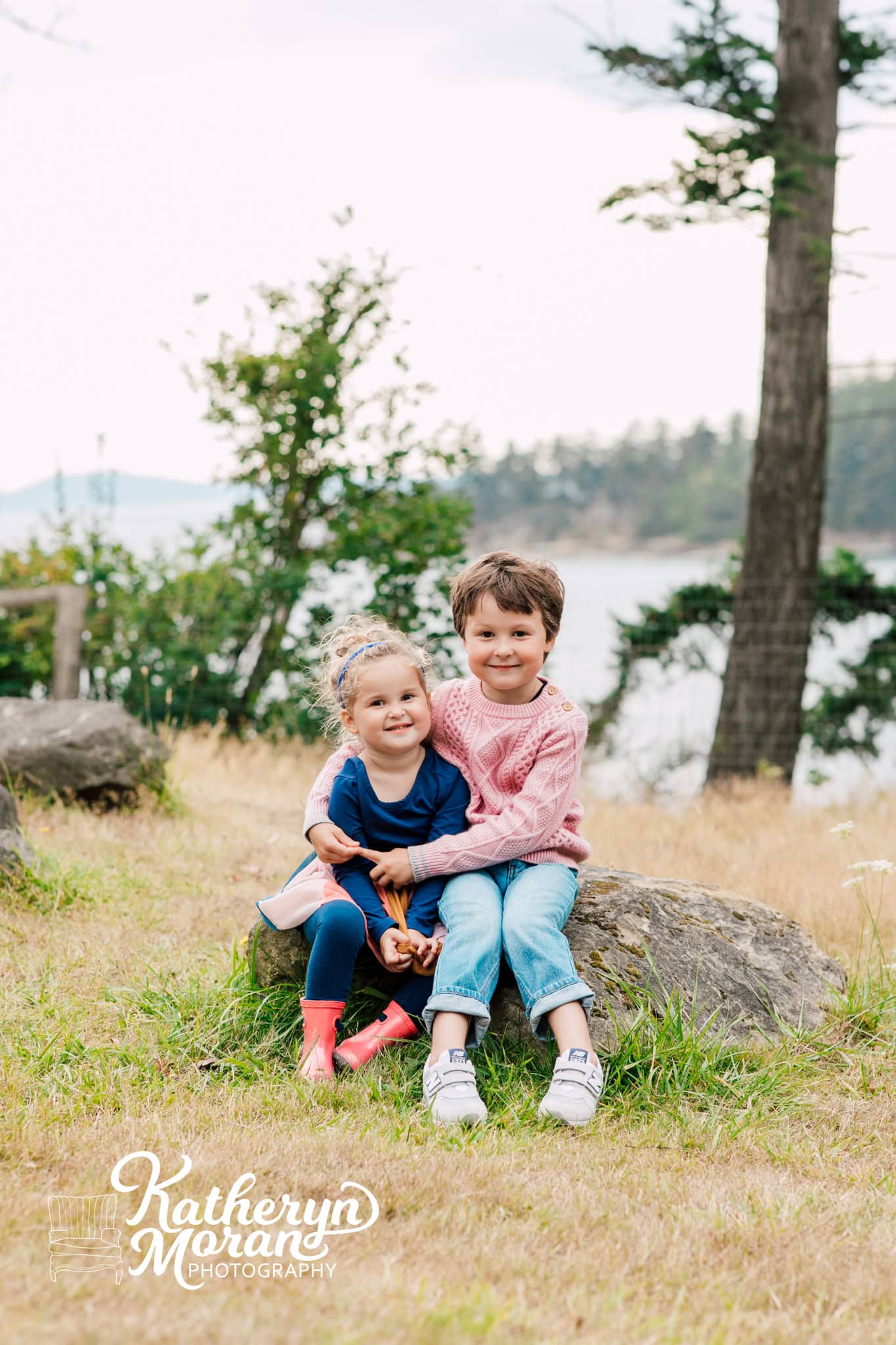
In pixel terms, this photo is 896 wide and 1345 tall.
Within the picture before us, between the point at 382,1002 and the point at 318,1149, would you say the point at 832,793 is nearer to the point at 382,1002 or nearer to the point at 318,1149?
the point at 382,1002

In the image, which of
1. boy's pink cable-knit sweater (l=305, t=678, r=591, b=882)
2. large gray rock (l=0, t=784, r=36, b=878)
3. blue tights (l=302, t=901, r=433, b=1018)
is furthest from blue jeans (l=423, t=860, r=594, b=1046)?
large gray rock (l=0, t=784, r=36, b=878)

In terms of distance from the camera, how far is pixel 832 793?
8.46m

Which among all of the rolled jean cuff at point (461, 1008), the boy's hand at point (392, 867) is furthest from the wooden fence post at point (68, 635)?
the rolled jean cuff at point (461, 1008)

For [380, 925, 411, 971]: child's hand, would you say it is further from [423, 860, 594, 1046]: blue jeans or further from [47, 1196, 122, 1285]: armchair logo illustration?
[47, 1196, 122, 1285]: armchair logo illustration

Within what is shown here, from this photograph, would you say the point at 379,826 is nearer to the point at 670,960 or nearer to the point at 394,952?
the point at 394,952

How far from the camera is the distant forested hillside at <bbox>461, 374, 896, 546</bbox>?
27.6 m

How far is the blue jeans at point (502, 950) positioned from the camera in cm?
332

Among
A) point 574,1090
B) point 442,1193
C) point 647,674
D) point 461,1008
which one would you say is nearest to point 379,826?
point 461,1008

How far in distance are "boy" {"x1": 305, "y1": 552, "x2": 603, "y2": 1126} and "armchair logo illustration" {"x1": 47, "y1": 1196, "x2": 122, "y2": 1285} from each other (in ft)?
3.08

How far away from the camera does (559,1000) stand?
3311mm

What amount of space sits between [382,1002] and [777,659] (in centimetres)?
561

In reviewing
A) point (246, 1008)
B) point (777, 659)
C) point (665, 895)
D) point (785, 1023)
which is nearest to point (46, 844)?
point (246, 1008)

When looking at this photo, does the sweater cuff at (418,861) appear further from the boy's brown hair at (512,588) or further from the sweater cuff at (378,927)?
the boy's brown hair at (512,588)

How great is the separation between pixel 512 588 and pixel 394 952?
1130mm
